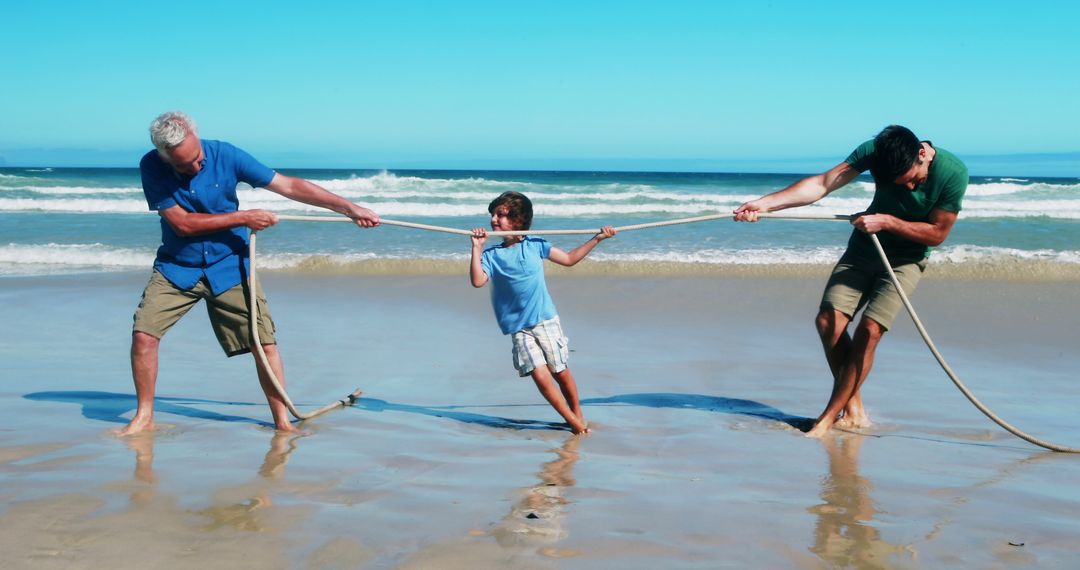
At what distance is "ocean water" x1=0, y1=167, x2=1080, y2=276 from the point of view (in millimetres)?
12688

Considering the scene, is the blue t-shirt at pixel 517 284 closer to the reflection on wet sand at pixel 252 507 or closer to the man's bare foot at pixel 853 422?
the reflection on wet sand at pixel 252 507

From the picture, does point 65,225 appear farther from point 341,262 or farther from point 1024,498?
point 1024,498

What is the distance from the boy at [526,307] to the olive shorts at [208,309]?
1136mm

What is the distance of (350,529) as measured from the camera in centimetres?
325

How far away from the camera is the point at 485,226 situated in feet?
61.6

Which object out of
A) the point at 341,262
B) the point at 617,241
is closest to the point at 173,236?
the point at 341,262

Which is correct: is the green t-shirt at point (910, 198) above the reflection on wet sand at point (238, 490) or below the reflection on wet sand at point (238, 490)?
above

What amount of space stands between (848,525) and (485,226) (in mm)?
15640

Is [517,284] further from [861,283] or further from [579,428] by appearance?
[861,283]

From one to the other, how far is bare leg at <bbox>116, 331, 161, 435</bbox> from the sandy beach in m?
0.13

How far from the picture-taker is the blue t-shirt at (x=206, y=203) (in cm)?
439

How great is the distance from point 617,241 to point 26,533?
1181 cm

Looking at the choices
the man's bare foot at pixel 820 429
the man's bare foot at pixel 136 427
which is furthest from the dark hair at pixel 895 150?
the man's bare foot at pixel 136 427

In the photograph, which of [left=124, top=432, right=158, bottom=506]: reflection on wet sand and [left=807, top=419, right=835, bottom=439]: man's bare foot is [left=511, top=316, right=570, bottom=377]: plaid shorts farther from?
[left=124, top=432, right=158, bottom=506]: reflection on wet sand
